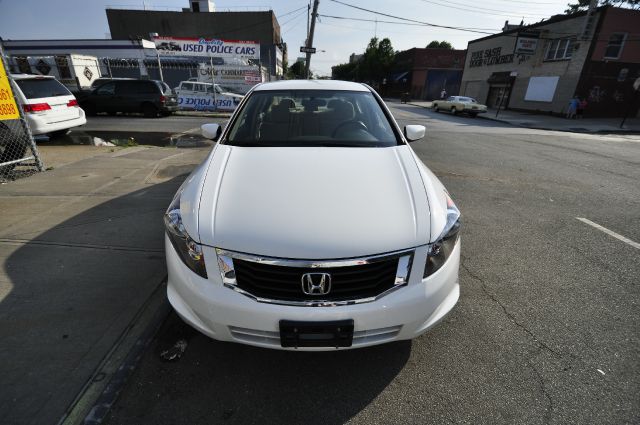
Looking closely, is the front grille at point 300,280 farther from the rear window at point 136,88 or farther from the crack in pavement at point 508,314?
the rear window at point 136,88

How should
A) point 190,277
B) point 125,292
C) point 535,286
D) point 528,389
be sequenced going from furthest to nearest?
point 535,286, point 125,292, point 528,389, point 190,277

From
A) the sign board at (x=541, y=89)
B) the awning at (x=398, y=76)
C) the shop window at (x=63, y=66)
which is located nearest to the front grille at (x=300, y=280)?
the shop window at (x=63, y=66)

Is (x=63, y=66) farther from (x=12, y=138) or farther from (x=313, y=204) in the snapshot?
(x=313, y=204)

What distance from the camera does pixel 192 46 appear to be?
18.6 meters

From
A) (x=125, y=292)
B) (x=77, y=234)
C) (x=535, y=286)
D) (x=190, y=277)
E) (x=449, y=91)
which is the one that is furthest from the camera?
(x=449, y=91)

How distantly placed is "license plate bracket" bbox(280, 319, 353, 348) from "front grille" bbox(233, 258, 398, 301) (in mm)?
120

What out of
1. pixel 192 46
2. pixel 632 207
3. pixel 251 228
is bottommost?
pixel 632 207

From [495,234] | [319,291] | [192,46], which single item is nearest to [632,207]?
[495,234]

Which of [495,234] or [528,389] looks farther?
[495,234]

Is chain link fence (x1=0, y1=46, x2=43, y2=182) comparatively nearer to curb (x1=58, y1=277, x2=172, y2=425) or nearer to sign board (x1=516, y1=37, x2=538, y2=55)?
curb (x1=58, y1=277, x2=172, y2=425)

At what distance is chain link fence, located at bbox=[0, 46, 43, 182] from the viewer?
A: 5.03 meters

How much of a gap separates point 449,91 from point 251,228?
5050 cm

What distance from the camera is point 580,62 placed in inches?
814

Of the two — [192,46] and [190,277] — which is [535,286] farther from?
[192,46]
